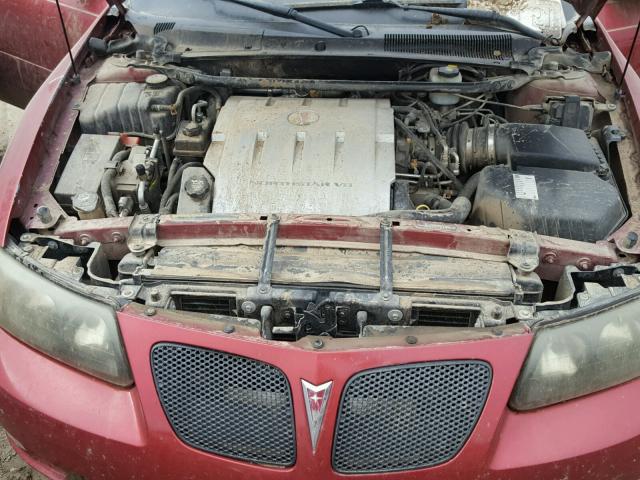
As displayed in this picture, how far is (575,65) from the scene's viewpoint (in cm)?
296

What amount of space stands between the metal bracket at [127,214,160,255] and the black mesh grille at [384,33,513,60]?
1.33 meters

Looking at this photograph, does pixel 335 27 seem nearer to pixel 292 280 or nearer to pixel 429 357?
pixel 292 280

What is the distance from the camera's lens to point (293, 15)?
272cm

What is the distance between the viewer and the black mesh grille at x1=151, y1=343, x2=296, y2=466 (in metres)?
1.66

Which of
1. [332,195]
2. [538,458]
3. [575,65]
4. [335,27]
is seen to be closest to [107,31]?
[335,27]

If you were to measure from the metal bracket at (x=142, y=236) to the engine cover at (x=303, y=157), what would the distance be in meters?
0.26

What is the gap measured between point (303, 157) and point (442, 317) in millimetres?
838

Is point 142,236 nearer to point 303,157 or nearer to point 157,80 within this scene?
point 303,157

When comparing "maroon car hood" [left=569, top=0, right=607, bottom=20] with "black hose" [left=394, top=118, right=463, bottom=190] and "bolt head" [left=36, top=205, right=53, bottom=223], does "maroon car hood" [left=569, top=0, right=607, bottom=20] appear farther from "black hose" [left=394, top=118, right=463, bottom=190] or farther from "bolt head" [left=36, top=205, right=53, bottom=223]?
"bolt head" [left=36, top=205, right=53, bottom=223]

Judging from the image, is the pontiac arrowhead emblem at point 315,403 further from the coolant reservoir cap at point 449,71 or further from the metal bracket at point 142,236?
the coolant reservoir cap at point 449,71

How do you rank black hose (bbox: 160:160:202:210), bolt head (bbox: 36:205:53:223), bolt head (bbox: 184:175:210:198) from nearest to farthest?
bolt head (bbox: 36:205:53:223), bolt head (bbox: 184:175:210:198), black hose (bbox: 160:160:202:210)

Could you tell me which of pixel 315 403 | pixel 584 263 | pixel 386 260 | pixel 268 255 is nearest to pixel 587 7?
pixel 584 263

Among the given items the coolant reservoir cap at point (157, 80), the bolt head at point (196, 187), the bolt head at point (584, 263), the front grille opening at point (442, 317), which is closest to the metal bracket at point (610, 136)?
the bolt head at point (584, 263)

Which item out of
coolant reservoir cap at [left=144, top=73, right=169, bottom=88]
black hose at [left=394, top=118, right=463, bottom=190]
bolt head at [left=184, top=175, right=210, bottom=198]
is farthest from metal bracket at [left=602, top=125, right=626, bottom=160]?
coolant reservoir cap at [left=144, top=73, right=169, bottom=88]
